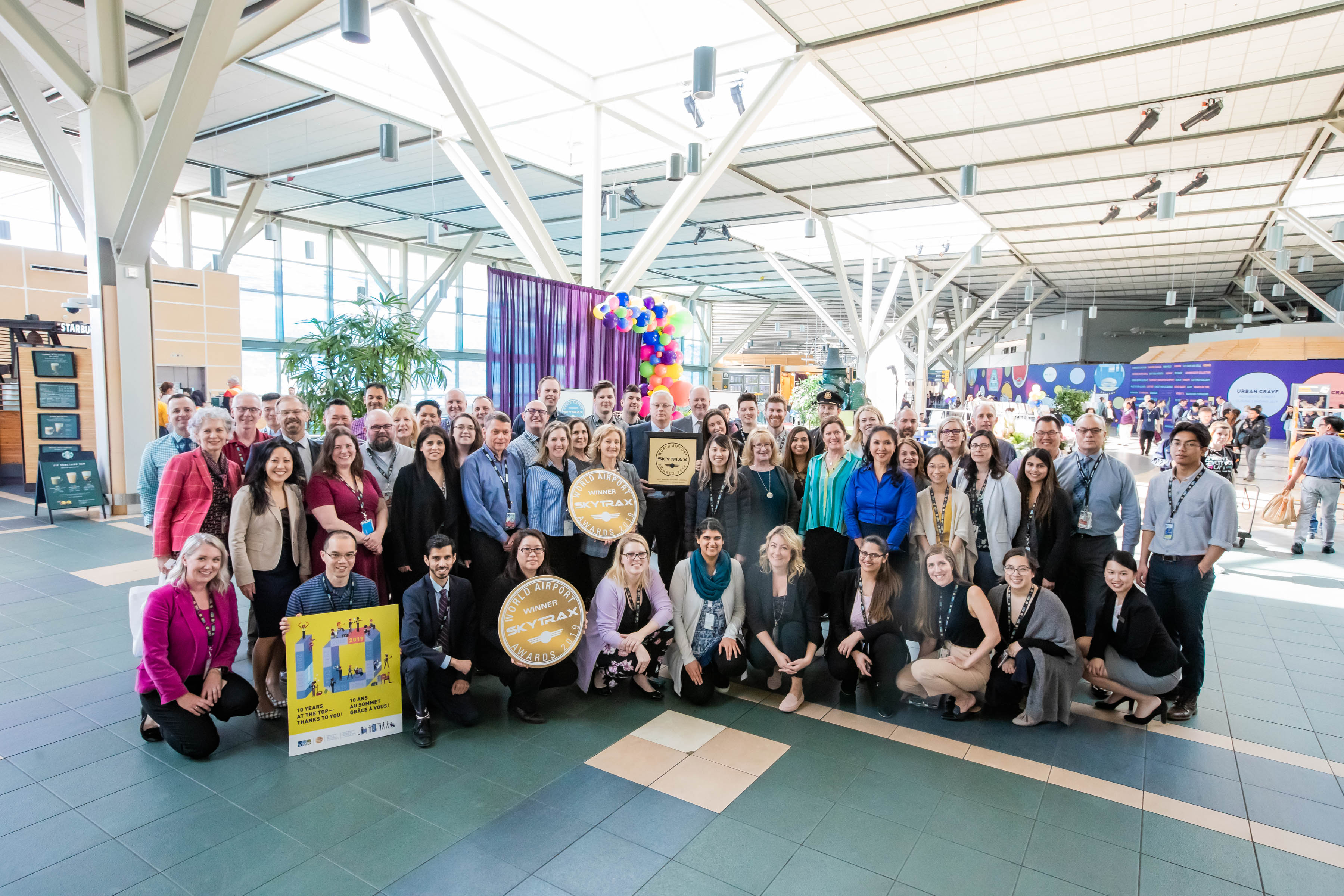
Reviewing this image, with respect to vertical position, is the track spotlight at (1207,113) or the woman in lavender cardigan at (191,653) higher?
the track spotlight at (1207,113)

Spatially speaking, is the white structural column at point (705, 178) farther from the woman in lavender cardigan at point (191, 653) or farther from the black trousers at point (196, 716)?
the black trousers at point (196, 716)

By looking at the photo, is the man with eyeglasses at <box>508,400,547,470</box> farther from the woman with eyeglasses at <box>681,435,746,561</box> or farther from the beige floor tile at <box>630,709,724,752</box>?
the beige floor tile at <box>630,709,724,752</box>

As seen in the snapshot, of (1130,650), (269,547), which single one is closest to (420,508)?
(269,547)

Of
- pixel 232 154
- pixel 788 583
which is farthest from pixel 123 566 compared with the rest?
pixel 232 154

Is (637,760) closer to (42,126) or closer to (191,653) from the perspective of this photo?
(191,653)

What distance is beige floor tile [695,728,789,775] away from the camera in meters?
3.30

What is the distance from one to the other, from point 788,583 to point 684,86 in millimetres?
6674

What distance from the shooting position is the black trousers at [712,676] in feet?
12.7

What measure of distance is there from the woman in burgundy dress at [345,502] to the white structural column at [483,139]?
4.62 metres

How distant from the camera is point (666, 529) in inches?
199

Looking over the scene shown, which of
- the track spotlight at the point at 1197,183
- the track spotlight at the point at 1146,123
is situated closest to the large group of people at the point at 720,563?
the track spotlight at the point at 1146,123

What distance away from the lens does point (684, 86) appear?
27.6 feet

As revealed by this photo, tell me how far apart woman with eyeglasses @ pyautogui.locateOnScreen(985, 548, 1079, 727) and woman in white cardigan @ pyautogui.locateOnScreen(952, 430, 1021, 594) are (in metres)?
0.30

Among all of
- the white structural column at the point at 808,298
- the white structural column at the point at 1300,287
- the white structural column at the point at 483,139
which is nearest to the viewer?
the white structural column at the point at 483,139
